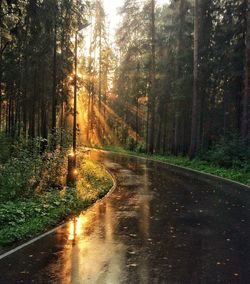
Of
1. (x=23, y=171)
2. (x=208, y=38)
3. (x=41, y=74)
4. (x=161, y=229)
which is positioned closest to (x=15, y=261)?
(x=161, y=229)

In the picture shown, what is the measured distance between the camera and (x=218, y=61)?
32750mm

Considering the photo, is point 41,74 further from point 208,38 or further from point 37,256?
point 37,256

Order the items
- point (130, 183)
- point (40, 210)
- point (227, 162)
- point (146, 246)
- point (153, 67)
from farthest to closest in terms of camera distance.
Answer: point (153, 67) → point (227, 162) → point (130, 183) → point (40, 210) → point (146, 246)

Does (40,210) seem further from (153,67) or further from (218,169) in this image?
(153,67)

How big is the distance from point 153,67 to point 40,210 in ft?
95.2

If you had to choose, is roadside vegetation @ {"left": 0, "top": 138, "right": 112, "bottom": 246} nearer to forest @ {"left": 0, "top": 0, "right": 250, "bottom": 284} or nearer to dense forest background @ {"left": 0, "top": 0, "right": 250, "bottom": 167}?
forest @ {"left": 0, "top": 0, "right": 250, "bottom": 284}

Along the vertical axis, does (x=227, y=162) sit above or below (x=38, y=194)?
above

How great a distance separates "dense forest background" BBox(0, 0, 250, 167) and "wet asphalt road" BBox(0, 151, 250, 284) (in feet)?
22.9

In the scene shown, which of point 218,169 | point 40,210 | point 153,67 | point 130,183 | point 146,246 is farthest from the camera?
point 153,67

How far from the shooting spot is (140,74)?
47344mm

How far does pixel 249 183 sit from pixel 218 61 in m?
16.5

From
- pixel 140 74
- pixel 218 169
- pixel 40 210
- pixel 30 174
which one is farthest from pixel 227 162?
pixel 140 74

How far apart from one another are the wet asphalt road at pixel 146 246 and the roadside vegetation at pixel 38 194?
0.55m

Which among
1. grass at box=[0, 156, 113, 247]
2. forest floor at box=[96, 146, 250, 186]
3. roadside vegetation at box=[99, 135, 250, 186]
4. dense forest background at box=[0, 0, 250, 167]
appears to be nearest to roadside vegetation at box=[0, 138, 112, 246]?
grass at box=[0, 156, 113, 247]
